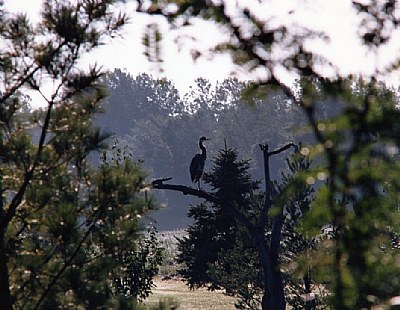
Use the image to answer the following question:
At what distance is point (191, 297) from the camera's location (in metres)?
27.3

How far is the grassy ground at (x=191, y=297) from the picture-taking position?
2377cm

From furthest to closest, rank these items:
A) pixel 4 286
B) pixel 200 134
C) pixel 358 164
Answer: pixel 200 134
pixel 4 286
pixel 358 164

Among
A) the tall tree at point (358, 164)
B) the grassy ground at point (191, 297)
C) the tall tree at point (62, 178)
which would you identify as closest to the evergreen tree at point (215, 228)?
the grassy ground at point (191, 297)

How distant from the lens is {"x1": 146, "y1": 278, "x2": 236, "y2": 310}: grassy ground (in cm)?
2377

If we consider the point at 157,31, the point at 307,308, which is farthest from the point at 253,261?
the point at 157,31

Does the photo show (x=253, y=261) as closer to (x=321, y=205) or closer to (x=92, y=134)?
(x=92, y=134)

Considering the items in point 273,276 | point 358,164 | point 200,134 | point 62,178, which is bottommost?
point 358,164

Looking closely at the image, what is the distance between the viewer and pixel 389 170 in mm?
1374

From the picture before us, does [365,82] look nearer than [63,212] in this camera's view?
Yes

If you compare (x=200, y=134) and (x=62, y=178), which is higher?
(x=200, y=134)

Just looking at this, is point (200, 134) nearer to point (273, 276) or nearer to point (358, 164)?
point (273, 276)

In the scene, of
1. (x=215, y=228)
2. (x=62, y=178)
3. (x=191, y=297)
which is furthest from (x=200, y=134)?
(x=62, y=178)

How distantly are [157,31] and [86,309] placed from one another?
1655 millimetres

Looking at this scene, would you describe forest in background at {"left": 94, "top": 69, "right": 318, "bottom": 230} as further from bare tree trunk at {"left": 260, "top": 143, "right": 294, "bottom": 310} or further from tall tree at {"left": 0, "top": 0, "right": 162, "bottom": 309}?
tall tree at {"left": 0, "top": 0, "right": 162, "bottom": 309}
